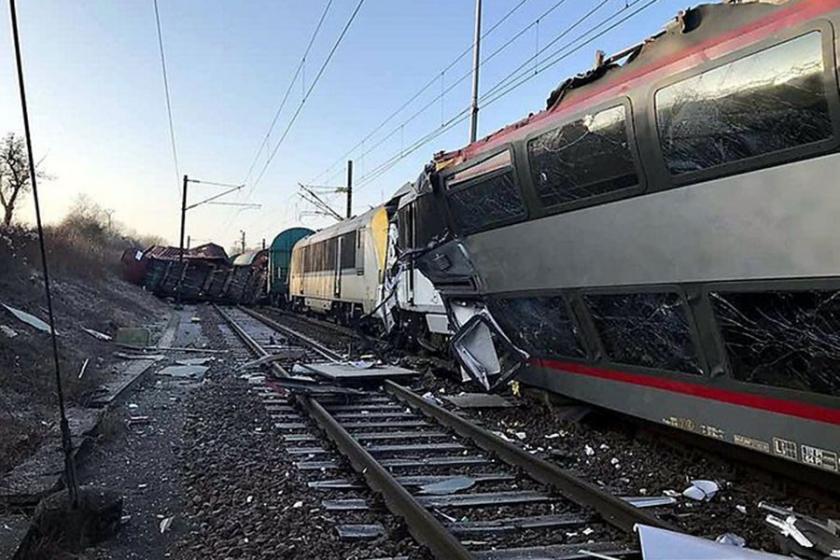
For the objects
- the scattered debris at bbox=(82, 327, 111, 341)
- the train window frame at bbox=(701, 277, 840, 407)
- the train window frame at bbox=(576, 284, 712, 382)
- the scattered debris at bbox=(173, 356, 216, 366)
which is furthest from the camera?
the scattered debris at bbox=(82, 327, 111, 341)

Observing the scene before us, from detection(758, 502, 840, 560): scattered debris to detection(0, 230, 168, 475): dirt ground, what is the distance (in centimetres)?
512

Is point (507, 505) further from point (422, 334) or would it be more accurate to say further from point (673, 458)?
point (422, 334)

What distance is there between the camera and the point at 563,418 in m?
7.63

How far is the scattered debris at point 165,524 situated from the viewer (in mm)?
4875

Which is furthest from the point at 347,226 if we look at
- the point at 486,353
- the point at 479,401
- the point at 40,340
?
the point at 486,353

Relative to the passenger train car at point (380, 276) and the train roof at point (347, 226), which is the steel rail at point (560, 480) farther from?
the train roof at point (347, 226)

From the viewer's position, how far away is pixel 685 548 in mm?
3662

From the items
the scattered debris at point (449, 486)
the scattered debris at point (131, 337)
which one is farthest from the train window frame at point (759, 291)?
the scattered debris at point (131, 337)

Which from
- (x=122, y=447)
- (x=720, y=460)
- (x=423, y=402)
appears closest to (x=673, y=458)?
(x=720, y=460)

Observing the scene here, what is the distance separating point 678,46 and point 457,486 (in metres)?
3.54

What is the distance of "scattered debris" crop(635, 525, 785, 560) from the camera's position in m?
3.55

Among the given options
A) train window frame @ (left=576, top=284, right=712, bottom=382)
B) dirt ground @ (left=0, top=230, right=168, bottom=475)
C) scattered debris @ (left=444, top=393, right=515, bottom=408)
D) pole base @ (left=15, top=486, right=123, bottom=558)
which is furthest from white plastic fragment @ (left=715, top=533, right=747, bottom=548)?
dirt ground @ (left=0, top=230, right=168, bottom=475)

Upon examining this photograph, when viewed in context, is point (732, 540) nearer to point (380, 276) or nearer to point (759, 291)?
point (759, 291)

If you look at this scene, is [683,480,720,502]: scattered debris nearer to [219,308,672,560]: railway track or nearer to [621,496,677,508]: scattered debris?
[621,496,677,508]: scattered debris
